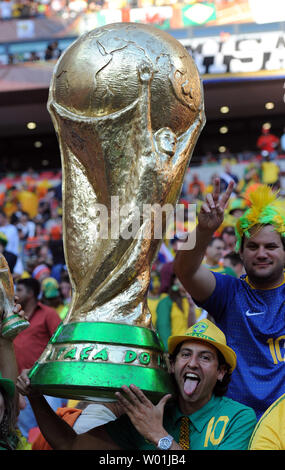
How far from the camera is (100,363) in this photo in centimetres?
146

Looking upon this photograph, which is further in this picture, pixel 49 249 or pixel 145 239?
pixel 49 249

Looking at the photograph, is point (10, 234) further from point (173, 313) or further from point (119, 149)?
point (119, 149)

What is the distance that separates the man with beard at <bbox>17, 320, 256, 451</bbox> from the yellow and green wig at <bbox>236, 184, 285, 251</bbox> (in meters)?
0.34

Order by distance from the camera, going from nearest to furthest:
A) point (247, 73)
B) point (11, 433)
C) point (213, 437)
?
point (213, 437), point (11, 433), point (247, 73)

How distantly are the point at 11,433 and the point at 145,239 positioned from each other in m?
0.75

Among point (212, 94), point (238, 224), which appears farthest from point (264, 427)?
point (212, 94)

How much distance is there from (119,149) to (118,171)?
0.18 feet

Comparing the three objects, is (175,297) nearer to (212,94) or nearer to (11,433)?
(11,433)

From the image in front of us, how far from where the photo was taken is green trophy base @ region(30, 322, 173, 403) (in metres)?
1.45

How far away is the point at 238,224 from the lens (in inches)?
78.8

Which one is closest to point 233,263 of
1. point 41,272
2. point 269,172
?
point 41,272

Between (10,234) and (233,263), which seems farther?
(10,234)

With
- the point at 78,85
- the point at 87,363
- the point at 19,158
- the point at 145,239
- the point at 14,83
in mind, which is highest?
the point at 78,85

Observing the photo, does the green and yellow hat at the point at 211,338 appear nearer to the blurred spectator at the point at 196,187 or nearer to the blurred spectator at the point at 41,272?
the blurred spectator at the point at 41,272
